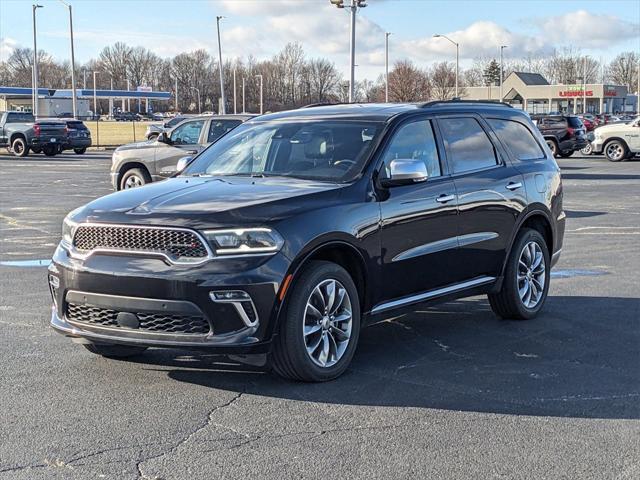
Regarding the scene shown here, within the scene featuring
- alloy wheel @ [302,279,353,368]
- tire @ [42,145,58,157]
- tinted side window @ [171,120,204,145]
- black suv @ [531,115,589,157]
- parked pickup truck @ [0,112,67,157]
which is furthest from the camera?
tire @ [42,145,58,157]

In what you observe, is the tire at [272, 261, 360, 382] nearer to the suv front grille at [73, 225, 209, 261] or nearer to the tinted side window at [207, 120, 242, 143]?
the suv front grille at [73, 225, 209, 261]

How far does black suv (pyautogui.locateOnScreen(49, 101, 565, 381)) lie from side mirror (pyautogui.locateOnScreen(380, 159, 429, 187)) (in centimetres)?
1

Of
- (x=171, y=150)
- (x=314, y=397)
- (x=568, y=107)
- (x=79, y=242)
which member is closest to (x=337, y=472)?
(x=314, y=397)

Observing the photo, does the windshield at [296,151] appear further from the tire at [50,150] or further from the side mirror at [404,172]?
the tire at [50,150]

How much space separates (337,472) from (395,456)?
0.37m

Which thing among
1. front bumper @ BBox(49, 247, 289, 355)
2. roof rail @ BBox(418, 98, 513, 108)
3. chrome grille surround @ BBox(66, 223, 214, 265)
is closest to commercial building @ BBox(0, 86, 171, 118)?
roof rail @ BBox(418, 98, 513, 108)

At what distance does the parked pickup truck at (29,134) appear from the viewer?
1570 inches

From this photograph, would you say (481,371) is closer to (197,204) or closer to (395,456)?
(395,456)

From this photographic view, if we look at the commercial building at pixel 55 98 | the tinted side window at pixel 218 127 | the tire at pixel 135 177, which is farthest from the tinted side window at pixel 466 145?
the commercial building at pixel 55 98

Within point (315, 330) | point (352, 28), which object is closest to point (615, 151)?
point (352, 28)

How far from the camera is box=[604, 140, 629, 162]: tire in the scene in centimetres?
3462

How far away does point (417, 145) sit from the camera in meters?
6.92

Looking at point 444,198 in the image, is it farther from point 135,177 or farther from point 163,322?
point 135,177

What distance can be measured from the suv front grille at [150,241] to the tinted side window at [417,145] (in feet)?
5.96
